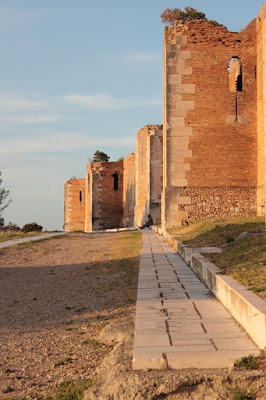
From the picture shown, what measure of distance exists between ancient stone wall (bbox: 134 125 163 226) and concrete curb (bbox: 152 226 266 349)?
17.8 meters

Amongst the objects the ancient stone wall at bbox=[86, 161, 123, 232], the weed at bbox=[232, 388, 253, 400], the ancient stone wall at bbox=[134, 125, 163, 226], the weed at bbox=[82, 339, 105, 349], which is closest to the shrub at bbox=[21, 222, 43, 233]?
the ancient stone wall at bbox=[134, 125, 163, 226]

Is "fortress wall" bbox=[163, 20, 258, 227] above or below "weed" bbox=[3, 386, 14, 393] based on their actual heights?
above

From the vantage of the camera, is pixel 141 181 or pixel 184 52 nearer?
pixel 184 52

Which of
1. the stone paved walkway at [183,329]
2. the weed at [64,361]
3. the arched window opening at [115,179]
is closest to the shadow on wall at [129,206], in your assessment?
the arched window opening at [115,179]

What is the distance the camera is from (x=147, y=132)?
26203 millimetres

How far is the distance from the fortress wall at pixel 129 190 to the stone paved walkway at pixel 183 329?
2497 cm

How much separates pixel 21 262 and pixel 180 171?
20.4 ft

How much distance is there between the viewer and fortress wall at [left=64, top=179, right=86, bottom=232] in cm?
4009

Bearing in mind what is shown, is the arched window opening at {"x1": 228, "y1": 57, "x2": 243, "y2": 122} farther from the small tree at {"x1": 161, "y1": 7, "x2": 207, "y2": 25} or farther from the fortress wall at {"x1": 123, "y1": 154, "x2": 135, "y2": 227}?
the fortress wall at {"x1": 123, "y1": 154, "x2": 135, "y2": 227}

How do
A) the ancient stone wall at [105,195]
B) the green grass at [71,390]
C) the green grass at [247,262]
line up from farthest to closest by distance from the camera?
1. the ancient stone wall at [105,195]
2. the green grass at [247,262]
3. the green grass at [71,390]

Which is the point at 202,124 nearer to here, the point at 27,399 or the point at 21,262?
the point at 21,262

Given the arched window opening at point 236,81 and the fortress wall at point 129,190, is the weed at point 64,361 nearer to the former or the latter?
the arched window opening at point 236,81

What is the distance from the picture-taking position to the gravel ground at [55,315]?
11.2 feet

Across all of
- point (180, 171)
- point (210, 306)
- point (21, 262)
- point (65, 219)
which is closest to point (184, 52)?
point (180, 171)
